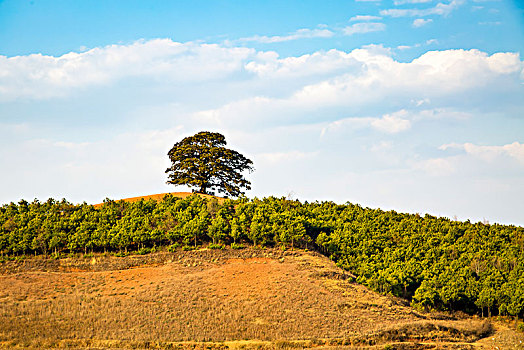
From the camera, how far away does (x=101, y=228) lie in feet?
173

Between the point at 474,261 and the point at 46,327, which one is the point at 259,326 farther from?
the point at 474,261

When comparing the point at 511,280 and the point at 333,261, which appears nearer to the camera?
the point at 511,280

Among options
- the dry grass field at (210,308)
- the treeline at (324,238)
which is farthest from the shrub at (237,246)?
the dry grass field at (210,308)

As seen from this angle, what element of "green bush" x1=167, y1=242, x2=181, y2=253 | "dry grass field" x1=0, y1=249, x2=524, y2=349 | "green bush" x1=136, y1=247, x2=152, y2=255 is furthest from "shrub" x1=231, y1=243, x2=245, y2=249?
"green bush" x1=136, y1=247, x2=152, y2=255

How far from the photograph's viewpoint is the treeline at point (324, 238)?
45.3 metres

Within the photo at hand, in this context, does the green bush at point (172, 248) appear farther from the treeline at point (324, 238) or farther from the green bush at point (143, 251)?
the green bush at point (143, 251)

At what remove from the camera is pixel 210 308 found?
39.5 metres

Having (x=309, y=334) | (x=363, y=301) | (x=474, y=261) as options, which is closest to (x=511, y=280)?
(x=474, y=261)

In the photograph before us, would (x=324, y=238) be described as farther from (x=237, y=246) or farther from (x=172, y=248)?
(x=172, y=248)

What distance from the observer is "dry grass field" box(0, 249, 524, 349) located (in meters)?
34.8

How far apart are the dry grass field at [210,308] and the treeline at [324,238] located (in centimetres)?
201

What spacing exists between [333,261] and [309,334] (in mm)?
14297

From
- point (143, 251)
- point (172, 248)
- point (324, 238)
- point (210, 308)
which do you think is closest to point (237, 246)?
point (172, 248)

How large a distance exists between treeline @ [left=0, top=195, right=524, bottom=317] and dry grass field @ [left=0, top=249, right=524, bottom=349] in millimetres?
2013
